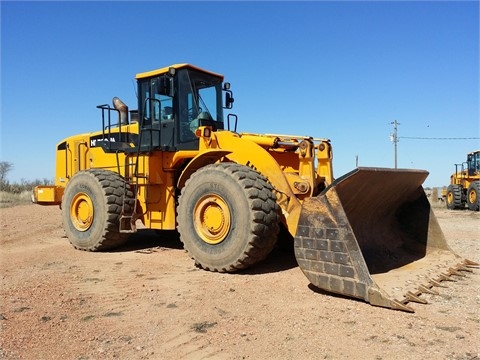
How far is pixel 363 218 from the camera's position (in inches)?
234

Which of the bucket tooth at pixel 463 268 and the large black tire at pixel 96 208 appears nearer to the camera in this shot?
the bucket tooth at pixel 463 268

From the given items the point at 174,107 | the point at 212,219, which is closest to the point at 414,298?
the point at 212,219

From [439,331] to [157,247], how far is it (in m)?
5.50

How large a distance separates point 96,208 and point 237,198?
10.6ft

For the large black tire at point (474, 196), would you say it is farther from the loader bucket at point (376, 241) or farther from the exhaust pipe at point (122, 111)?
the exhaust pipe at point (122, 111)

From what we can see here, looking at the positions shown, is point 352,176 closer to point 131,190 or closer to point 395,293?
point 395,293

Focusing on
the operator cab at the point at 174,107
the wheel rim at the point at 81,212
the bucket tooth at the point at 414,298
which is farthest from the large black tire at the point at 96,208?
the bucket tooth at the point at 414,298

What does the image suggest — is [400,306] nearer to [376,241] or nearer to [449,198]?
[376,241]

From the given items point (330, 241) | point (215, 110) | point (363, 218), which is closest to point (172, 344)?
point (330, 241)

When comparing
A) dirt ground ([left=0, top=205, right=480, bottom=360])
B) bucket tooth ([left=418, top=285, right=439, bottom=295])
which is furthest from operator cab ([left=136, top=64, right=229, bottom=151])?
bucket tooth ([left=418, top=285, right=439, bottom=295])

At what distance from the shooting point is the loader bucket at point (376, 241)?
4.46m

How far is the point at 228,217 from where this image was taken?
5832 millimetres

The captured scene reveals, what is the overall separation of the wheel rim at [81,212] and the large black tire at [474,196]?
19.0m

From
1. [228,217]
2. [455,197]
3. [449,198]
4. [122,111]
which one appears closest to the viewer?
[228,217]
